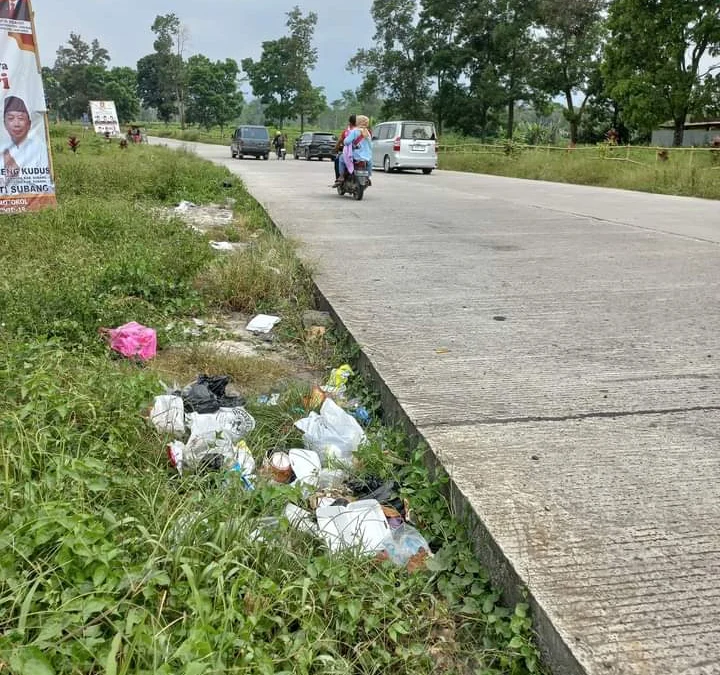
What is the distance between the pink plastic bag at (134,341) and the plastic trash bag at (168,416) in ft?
2.79

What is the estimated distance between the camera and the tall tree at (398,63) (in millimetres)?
54531

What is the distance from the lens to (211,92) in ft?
290

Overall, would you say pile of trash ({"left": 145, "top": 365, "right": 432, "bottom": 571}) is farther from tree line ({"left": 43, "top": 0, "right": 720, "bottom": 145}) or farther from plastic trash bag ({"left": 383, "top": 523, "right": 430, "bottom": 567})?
tree line ({"left": 43, "top": 0, "right": 720, "bottom": 145})

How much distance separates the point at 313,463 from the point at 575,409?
1.14 metres

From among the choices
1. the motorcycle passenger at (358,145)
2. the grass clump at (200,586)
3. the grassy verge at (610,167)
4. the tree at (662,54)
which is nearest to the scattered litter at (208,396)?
the grass clump at (200,586)

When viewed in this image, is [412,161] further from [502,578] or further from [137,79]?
[137,79]

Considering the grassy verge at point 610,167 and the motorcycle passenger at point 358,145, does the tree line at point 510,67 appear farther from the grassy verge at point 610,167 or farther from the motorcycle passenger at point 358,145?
the motorcycle passenger at point 358,145

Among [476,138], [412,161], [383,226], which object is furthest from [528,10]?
[383,226]

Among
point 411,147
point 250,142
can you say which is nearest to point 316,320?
point 411,147

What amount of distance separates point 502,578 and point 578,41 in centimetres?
4765

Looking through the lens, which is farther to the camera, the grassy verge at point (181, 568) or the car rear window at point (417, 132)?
the car rear window at point (417, 132)

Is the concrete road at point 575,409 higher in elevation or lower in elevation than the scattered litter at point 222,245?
lower

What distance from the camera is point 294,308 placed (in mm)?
5160

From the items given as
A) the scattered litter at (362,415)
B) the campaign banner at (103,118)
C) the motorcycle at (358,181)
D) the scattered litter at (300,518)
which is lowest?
the scattered litter at (362,415)
